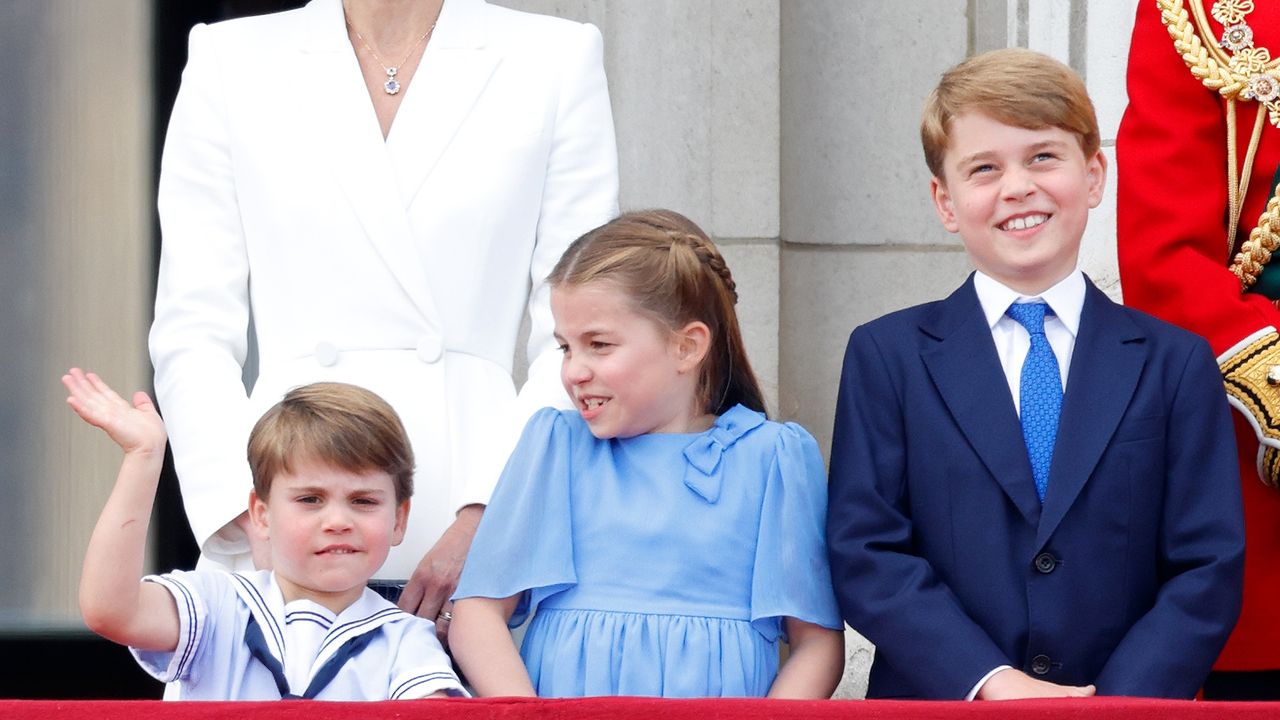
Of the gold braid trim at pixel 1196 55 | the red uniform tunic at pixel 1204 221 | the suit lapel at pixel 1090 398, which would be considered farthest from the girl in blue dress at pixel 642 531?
the gold braid trim at pixel 1196 55

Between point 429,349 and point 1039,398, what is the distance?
2.82 ft

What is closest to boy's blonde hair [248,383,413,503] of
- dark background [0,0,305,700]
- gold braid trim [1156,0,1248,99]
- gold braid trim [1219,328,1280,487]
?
gold braid trim [1219,328,1280,487]

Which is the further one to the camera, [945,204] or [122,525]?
[945,204]

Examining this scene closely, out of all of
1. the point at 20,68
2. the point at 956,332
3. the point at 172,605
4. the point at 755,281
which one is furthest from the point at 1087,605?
the point at 20,68

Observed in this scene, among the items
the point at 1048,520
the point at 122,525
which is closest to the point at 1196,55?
the point at 1048,520

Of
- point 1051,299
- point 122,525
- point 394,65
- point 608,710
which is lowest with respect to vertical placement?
point 608,710

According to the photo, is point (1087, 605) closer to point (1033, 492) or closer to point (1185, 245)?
point (1033, 492)

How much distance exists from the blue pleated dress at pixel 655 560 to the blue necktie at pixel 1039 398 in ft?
0.98

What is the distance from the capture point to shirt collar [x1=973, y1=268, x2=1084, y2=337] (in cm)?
269

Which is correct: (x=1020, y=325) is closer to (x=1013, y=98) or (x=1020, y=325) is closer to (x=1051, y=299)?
(x=1051, y=299)

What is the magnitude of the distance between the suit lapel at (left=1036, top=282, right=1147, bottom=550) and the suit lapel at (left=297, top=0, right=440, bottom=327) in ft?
2.93

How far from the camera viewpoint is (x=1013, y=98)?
8.85 ft

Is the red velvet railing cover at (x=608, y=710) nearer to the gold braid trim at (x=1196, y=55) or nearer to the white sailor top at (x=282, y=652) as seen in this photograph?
the white sailor top at (x=282, y=652)

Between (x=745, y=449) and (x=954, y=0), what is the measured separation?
8.06ft
